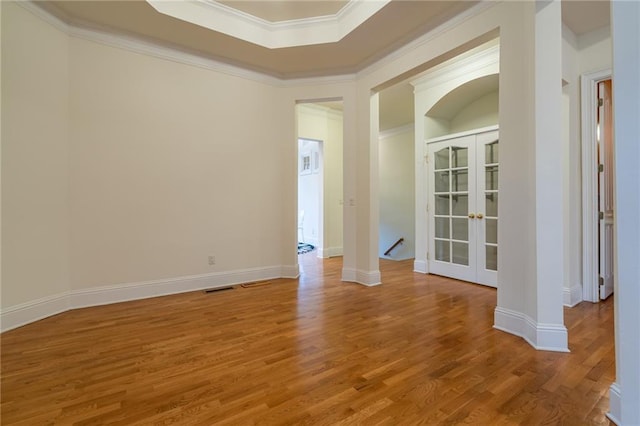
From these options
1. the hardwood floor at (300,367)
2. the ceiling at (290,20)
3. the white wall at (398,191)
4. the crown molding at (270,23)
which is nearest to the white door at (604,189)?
the hardwood floor at (300,367)

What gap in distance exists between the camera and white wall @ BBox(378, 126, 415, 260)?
647 cm

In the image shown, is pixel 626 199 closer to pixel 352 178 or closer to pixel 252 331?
pixel 252 331

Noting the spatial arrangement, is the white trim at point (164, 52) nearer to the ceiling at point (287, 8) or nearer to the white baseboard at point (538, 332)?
the ceiling at point (287, 8)

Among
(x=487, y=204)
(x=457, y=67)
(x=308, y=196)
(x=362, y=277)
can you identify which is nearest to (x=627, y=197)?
(x=487, y=204)

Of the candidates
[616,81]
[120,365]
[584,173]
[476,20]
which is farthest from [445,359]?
[476,20]

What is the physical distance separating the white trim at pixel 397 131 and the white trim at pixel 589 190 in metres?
3.53

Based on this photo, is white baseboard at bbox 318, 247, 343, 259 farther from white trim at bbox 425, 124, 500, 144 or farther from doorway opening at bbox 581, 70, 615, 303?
doorway opening at bbox 581, 70, 615, 303

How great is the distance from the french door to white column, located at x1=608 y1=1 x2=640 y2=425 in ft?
8.50

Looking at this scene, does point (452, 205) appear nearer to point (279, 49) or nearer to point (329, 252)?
point (329, 252)

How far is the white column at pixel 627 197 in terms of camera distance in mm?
1295

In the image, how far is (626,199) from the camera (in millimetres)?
1333

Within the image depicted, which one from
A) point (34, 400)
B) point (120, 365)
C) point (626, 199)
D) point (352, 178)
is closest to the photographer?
point (626, 199)

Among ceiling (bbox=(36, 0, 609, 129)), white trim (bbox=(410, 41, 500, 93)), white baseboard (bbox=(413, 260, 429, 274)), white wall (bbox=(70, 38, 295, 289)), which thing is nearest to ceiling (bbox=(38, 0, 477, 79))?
ceiling (bbox=(36, 0, 609, 129))

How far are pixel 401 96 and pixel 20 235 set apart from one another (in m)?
5.57
